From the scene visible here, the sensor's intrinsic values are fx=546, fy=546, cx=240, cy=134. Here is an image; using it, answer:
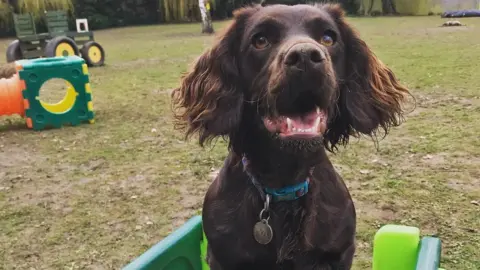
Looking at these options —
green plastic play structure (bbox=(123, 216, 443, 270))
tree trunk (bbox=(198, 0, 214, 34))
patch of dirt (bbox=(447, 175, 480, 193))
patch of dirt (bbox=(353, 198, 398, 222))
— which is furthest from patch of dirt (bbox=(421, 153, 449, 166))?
tree trunk (bbox=(198, 0, 214, 34))

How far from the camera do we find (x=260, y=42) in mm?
2152

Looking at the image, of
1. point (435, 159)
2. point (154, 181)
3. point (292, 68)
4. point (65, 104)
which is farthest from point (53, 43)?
point (292, 68)

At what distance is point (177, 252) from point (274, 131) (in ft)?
3.30

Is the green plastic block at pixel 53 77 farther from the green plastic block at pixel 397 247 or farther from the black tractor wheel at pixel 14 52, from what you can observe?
the black tractor wheel at pixel 14 52

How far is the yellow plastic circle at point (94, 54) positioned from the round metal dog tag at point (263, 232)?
1125 centimetres

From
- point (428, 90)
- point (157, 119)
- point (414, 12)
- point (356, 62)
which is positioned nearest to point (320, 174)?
point (356, 62)

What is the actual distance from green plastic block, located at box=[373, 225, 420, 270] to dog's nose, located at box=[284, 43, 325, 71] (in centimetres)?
117

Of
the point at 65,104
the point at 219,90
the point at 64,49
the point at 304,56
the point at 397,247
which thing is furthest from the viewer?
the point at 64,49

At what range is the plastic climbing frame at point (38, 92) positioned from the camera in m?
6.60

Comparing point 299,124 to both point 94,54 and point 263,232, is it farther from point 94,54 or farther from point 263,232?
point 94,54

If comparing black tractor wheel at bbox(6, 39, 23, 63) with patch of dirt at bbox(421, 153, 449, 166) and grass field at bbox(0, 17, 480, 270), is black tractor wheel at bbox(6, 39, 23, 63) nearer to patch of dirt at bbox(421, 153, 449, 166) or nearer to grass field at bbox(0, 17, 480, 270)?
grass field at bbox(0, 17, 480, 270)

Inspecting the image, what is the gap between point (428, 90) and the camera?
25.2 feet

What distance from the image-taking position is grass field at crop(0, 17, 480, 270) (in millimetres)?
3600

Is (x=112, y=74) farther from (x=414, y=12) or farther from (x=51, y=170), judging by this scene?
(x=414, y=12)
